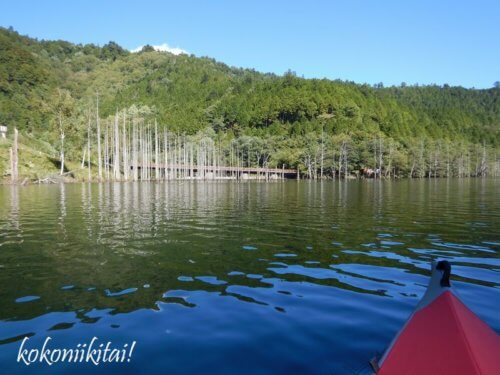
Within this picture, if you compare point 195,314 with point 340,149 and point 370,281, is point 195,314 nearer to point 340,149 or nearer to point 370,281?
point 370,281

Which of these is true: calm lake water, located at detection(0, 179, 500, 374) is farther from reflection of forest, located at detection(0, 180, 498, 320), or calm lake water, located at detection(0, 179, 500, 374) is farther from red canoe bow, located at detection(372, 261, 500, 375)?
red canoe bow, located at detection(372, 261, 500, 375)

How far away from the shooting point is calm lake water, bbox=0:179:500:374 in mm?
7875

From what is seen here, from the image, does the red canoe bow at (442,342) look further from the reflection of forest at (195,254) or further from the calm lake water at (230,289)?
the reflection of forest at (195,254)

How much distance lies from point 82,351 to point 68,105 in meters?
88.7

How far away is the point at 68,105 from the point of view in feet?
287

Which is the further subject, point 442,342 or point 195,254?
point 195,254

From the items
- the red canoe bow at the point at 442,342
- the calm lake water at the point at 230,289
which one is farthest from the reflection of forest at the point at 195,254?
the red canoe bow at the point at 442,342

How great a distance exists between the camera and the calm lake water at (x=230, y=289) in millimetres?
7875

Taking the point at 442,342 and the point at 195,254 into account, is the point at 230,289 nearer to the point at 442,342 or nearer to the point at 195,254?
the point at 195,254

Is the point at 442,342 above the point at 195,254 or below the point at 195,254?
above

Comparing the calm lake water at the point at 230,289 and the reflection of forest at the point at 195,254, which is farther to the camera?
the reflection of forest at the point at 195,254

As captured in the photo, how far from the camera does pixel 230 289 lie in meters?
11.7

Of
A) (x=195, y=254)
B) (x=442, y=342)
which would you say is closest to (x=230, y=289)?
(x=195, y=254)

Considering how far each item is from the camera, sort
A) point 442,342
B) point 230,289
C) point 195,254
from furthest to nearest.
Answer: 1. point 195,254
2. point 230,289
3. point 442,342
